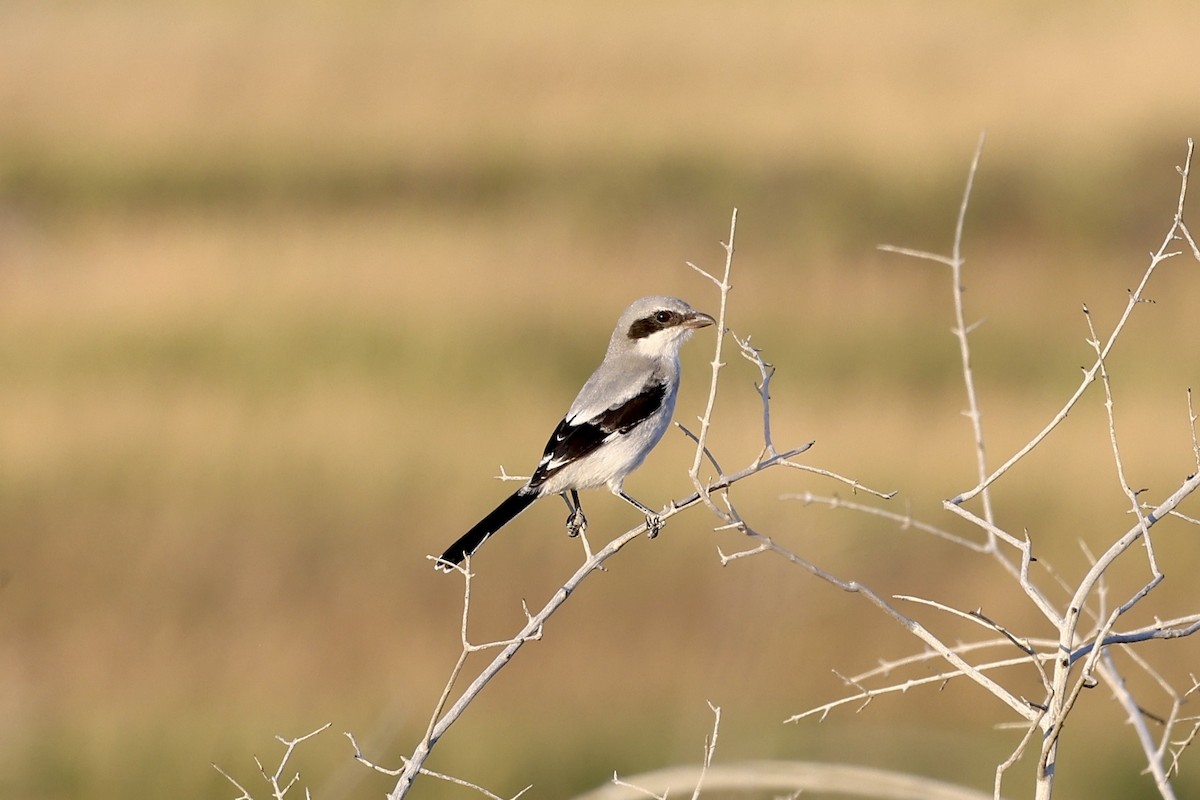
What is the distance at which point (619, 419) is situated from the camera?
197 inches

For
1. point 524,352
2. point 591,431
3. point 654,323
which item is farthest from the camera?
point 524,352

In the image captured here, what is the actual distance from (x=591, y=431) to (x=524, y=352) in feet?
25.9

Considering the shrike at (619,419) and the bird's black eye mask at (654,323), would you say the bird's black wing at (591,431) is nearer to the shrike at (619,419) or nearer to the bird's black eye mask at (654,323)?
the shrike at (619,419)

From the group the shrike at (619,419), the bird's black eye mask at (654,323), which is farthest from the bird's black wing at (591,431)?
the bird's black eye mask at (654,323)

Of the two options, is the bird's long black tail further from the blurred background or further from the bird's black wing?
the blurred background

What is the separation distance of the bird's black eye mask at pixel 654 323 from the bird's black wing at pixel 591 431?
28 cm

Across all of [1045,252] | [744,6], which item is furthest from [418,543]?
[744,6]

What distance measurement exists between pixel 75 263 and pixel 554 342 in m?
4.50

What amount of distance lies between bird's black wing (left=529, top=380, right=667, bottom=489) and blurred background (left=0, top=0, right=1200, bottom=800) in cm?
316

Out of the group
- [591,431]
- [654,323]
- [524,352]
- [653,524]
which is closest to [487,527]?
[591,431]

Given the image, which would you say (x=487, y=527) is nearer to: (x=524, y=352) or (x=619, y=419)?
(x=619, y=419)

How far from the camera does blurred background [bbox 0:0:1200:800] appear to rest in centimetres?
1064

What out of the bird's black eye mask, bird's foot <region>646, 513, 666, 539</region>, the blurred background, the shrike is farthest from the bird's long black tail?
the blurred background

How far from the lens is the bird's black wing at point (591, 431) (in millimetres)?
4938
